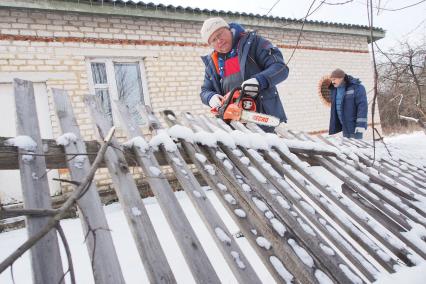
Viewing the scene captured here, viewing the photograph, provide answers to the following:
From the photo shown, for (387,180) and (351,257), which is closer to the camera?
(351,257)

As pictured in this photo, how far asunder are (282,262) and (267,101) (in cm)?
200

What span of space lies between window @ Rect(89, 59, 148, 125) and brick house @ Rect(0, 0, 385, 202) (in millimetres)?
18


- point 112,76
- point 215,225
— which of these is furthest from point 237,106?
point 112,76

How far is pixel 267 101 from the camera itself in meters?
2.95

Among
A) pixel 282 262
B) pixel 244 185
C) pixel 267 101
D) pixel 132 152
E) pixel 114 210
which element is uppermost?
pixel 267 101

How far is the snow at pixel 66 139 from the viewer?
4.25ft

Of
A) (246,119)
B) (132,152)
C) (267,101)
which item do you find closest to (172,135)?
(132,152)

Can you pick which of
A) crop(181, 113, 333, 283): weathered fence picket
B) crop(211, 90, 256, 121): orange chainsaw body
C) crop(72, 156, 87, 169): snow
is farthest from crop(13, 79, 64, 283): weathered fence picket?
crop(211, 90, 256, 121): orange chainsaw body

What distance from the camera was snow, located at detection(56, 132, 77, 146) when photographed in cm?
130

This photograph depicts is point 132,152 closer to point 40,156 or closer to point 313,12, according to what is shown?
point 40,156

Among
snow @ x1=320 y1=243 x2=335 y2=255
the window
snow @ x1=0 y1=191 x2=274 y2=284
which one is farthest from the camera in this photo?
the window

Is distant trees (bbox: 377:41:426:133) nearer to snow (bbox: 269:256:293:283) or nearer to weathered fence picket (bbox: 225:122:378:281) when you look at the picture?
weathered fence picket (bbox: 225:122:378:281)

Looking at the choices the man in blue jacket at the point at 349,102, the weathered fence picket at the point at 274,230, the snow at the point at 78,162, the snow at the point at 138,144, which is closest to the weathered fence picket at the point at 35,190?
the snow at the point at 78,162

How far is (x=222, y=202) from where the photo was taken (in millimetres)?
1384
